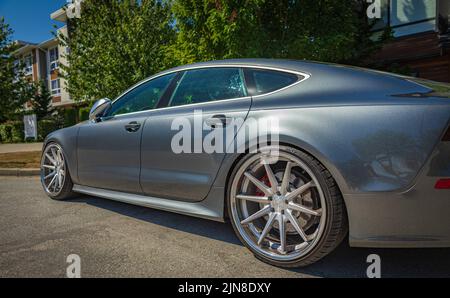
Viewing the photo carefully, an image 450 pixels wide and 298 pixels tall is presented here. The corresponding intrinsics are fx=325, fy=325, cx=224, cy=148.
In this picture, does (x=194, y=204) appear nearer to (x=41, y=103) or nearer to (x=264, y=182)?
(x=264, y=182)

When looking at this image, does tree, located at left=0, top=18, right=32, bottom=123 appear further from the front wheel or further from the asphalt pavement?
the front wheel

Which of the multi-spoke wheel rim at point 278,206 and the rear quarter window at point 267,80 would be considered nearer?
the multi-spoke wheel rim at point 278,206

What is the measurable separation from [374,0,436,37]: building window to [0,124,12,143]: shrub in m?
21.4

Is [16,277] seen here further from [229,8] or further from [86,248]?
[229,8]

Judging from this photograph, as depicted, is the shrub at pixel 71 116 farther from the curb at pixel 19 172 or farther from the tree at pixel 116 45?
the curb at pixel 19 172

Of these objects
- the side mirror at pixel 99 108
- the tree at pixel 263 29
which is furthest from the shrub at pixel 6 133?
the side mirror at pixel 99 108

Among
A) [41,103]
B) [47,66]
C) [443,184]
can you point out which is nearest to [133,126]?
[443,184]

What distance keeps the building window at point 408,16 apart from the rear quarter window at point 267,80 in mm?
8778

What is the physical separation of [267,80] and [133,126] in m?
1.32

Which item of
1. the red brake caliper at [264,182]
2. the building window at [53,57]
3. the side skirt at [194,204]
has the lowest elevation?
the side skirt at [194,204]

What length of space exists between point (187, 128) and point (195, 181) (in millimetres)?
421

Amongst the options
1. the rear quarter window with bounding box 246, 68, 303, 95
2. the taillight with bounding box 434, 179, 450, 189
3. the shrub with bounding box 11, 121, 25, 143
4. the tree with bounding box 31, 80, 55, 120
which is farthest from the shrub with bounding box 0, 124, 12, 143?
the taillight with bounding box 434, 179, 450, 189

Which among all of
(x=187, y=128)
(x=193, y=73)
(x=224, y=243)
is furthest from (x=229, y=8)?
→ (x=224, y=243)

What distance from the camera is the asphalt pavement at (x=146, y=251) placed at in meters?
2.09
